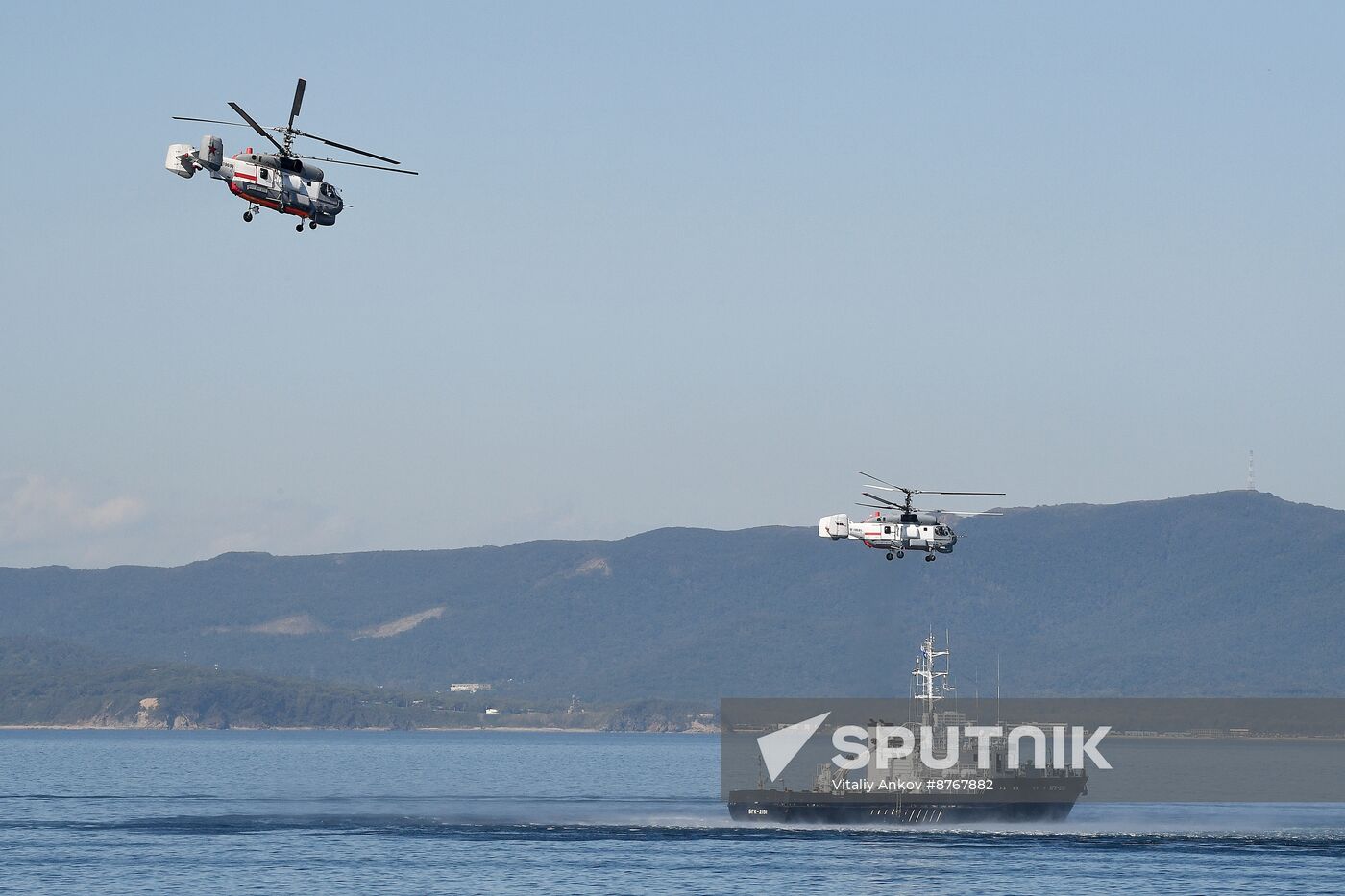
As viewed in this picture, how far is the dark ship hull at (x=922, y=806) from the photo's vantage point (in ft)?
469

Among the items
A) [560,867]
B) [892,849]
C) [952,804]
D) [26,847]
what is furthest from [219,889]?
[952,804]

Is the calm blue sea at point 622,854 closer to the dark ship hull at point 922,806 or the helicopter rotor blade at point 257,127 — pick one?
the dark ship hull at point 922,806

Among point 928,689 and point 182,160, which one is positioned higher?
point 182,160

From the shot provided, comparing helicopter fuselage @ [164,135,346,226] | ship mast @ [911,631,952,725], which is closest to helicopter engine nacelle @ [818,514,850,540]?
ship mast @ [911,631,952,725]

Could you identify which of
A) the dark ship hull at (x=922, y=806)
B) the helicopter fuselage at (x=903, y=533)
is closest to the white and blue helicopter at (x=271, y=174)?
the helicopter fuselage at (x=903, y=533)

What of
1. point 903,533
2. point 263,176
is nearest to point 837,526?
point 903,533

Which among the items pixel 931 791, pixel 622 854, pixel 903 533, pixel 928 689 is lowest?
pixel 622 854

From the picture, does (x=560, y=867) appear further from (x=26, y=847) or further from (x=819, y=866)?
(x=26, y=847)

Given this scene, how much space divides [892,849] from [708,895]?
27063 mm

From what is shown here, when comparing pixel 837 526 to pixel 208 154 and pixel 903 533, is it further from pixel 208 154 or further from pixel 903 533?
pixel 208 154

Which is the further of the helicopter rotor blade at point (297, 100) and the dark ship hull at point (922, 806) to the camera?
the dark ship hull at point (922, 806)

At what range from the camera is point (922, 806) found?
469 feet

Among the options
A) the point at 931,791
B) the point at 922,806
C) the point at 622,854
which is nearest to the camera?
the point at 622,854

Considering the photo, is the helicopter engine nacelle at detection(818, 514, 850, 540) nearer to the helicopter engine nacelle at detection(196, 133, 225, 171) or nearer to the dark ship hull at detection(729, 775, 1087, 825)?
the dark ship hull at detection(729, 775, 1087, 825)
